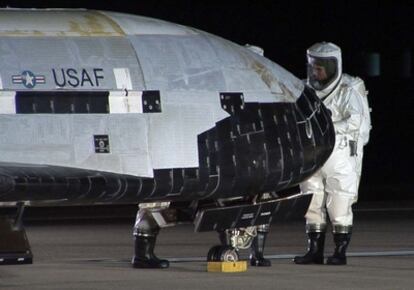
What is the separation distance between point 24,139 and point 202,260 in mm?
4302

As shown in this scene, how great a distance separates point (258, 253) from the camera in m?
14.9

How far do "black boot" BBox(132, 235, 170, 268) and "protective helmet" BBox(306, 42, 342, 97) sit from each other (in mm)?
2397

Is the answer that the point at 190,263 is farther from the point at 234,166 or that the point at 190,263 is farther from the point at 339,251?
the point at 234,166

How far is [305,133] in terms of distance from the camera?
13.5 meters

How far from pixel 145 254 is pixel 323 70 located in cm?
268

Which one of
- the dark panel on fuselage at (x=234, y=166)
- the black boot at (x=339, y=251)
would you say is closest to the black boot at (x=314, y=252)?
the black boot at (x=339, y=251)

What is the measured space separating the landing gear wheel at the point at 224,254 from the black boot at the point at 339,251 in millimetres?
1284

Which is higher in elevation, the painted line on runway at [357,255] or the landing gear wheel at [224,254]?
the landing gear wheel at [224,254]

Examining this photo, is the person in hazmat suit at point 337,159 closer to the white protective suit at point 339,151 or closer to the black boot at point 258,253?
the white protective suit at point 339,151

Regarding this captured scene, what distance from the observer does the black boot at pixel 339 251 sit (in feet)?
49.4

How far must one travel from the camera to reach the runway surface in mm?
13148

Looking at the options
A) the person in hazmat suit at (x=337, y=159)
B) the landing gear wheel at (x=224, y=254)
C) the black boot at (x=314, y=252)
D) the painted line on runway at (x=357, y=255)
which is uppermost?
the person in hazmat suit at (x=337, y=159)

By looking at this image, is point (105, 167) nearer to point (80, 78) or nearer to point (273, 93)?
point (80, 78)

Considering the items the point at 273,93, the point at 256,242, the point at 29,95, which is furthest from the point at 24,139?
the point at 256,242
